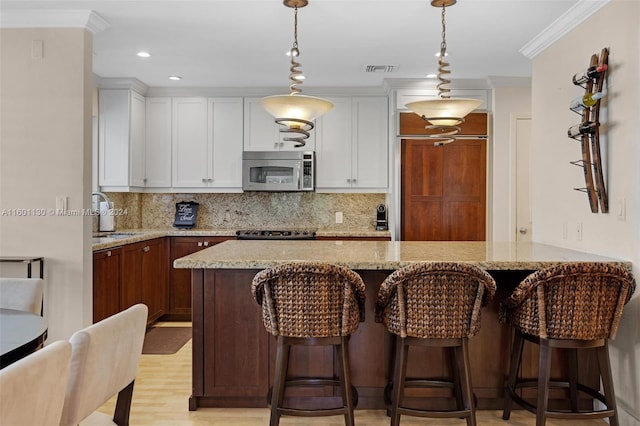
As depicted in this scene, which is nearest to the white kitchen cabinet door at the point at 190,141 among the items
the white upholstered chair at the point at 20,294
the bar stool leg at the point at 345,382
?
the white upholstered chair at the point at 20,294

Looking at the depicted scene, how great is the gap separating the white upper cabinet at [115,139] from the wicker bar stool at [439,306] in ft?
11.4

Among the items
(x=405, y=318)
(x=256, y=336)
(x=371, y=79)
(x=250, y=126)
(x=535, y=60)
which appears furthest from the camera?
(x=250, y=126)

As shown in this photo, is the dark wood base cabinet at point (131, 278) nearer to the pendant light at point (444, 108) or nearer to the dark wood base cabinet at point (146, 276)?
the dark wood base cabinet at point (146, 276)

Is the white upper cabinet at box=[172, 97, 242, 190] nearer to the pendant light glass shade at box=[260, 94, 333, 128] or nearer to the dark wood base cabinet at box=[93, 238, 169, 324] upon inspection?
the dark wood base cabinet at box=[93, 238, 169, 324]

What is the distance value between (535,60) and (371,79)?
62.1 inches

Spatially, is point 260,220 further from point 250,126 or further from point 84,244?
point 84,244

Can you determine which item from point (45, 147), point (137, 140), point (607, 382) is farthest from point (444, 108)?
point (137, 140)

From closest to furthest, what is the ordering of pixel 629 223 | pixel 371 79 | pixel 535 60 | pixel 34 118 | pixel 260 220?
pixel 629 223 → pixel 34 118 → pixel 535 60 → pixel 371 79 → pixel 260 220

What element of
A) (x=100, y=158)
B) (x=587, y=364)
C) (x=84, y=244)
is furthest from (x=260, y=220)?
(x=587, y=364)

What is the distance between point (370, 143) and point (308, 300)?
10.3ft

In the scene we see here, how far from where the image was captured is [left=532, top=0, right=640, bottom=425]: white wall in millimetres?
2363

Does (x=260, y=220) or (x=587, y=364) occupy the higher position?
(x=260, y=220)

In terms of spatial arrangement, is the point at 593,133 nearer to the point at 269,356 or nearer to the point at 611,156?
the point at 611,156

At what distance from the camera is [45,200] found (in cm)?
309
